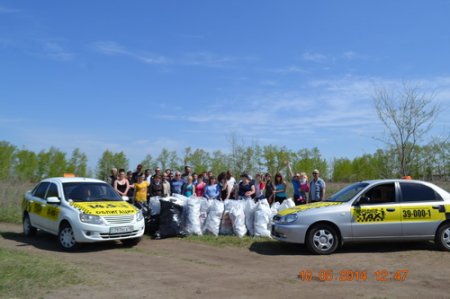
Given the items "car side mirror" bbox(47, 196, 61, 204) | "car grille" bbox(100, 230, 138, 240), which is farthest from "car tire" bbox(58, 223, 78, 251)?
"car grille" bbox(100, 230, 138, 240)

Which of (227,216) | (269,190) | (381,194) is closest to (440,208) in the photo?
(381,194)

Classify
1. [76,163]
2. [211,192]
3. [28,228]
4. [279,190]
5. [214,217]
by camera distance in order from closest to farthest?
[214,217] → [28,228] → [279,190] → [211,192] → [76,163]

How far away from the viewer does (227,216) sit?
11.6 m

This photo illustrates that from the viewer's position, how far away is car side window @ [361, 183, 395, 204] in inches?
368

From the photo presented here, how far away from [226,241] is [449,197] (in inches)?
215

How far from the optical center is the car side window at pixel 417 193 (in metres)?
9.45

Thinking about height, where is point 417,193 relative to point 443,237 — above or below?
above

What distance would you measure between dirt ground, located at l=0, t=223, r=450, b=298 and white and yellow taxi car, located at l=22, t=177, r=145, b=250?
391mm

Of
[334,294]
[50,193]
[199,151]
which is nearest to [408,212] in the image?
[334,294]

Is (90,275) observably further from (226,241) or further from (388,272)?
(388,272)
